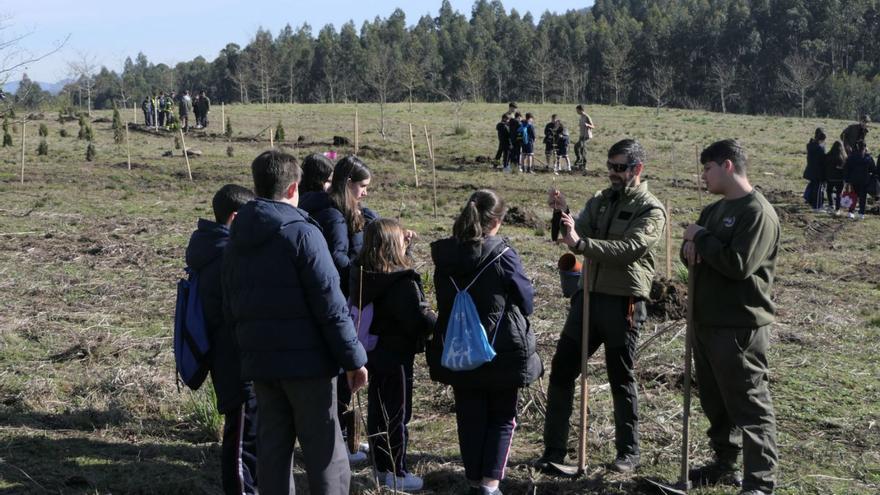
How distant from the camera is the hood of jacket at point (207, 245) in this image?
4.44 metres

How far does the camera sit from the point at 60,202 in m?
16.5

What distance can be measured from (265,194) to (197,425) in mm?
2482

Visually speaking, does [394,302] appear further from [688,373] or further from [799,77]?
[799,77]

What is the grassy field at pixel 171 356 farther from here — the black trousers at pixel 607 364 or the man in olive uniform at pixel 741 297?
the man in olive uniform at pixel 741 297

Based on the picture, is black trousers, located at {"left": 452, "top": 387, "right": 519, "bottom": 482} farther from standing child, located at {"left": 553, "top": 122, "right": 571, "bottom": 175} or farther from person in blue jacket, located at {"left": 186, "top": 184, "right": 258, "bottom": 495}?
standing child, located at {"left": 553, "top": 122, "right": 571, "bottom": 175}

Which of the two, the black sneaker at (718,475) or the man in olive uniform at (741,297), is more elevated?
the man in olive uniform at (741,297)

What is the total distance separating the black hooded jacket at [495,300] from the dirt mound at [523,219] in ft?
34.7

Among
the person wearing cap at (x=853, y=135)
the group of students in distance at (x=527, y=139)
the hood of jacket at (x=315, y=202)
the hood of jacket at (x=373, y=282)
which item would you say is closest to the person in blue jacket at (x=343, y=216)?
the hood of jacket at (x=315, y=202)

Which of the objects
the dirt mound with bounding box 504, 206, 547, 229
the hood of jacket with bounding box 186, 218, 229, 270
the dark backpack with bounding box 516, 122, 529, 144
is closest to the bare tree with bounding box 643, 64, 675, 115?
the dark backpack with bounding box 516, 122, 529, 144

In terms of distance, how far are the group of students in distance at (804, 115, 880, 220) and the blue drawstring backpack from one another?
15.1 metres

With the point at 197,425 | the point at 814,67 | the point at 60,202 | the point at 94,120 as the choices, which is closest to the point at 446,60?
the point at 814,67

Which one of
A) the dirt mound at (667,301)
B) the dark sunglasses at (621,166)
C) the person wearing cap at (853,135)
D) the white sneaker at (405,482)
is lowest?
the white sneaker at (405,482)

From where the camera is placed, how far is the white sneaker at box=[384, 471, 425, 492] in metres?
4.84

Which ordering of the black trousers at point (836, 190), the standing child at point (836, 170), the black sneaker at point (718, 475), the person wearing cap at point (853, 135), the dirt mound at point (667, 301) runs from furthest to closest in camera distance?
the black trousers at point (836, 190) → the person wearing cap at point (853, 135) → the standing child at point (836, 170) → the dirt mound at point (667, 301) → the black sneaker at point (718, 475)
